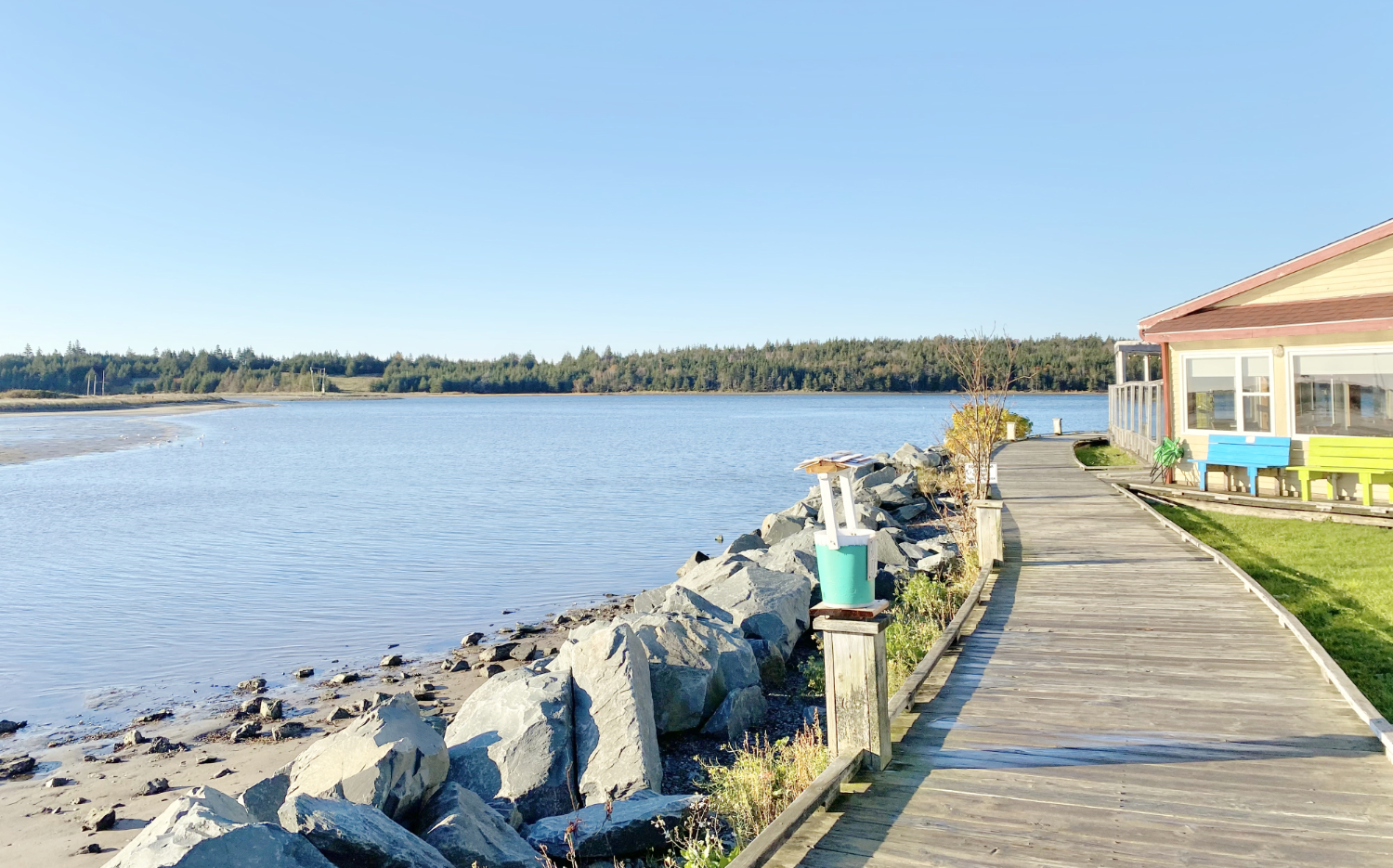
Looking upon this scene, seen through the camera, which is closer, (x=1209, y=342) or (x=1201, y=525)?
(x=1201, y=525)

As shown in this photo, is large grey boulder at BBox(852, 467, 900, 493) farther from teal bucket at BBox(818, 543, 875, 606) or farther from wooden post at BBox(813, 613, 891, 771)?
wooden post at BBox(813, 613, 891, 771)

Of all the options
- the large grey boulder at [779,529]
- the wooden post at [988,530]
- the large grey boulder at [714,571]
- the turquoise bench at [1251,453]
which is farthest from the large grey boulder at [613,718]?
the turquoise bench at [1251,453]

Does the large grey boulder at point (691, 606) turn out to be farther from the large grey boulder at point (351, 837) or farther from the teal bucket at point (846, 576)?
the large grey boulder at point (351, 837)

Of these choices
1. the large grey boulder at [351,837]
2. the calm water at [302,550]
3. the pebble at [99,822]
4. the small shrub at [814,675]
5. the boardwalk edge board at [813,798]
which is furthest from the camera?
the calm water at [302,550]

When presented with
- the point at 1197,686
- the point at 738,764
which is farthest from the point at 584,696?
the point at 1197,686

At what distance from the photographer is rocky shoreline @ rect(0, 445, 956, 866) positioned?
5414 mm

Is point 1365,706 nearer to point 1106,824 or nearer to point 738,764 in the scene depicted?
point 1106,824

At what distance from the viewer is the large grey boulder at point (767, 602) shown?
10555mm

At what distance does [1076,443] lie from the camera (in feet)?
106

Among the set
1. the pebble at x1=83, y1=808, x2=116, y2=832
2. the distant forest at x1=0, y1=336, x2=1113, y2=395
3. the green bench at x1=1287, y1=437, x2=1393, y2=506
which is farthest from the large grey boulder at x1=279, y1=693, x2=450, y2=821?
the distant forest at x1=0, y1=336, x2=1113, y2=395

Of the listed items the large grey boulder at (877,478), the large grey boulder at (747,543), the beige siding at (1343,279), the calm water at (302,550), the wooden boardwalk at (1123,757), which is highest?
the beige siding at (1343,279)

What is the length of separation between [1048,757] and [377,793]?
4044 millimetres

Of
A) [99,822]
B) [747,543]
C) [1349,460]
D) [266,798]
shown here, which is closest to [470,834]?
[266,798]

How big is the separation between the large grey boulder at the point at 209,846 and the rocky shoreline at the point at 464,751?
0.04 ft
